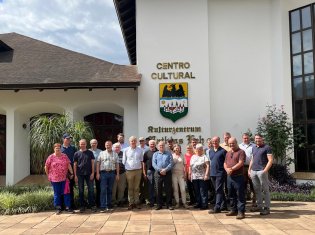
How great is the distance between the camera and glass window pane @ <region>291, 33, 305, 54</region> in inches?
520

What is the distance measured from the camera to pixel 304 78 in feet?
42.7

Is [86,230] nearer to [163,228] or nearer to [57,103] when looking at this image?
[163,228]

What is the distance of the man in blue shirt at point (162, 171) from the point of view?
9.31m

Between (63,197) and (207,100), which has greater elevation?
(207,100)

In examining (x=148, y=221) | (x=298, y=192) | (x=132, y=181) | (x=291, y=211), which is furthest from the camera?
(x=298, y=192)

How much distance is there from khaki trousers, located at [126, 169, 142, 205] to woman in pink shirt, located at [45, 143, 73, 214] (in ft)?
4.83

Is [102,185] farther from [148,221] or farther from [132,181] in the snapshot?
[148,221]

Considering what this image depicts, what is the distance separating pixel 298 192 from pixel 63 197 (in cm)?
656

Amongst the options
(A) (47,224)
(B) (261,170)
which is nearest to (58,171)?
(A) (47,224)

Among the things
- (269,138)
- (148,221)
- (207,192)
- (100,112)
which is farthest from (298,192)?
(100,112)

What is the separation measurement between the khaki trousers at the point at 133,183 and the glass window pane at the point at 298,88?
6.64 meters

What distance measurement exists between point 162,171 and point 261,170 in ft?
7.58

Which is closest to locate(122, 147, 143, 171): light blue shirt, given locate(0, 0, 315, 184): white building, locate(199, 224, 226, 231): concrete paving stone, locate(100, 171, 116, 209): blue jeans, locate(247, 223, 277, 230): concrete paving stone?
locate(100, 171, 116, 209): blue jeans

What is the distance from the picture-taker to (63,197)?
9.47m
